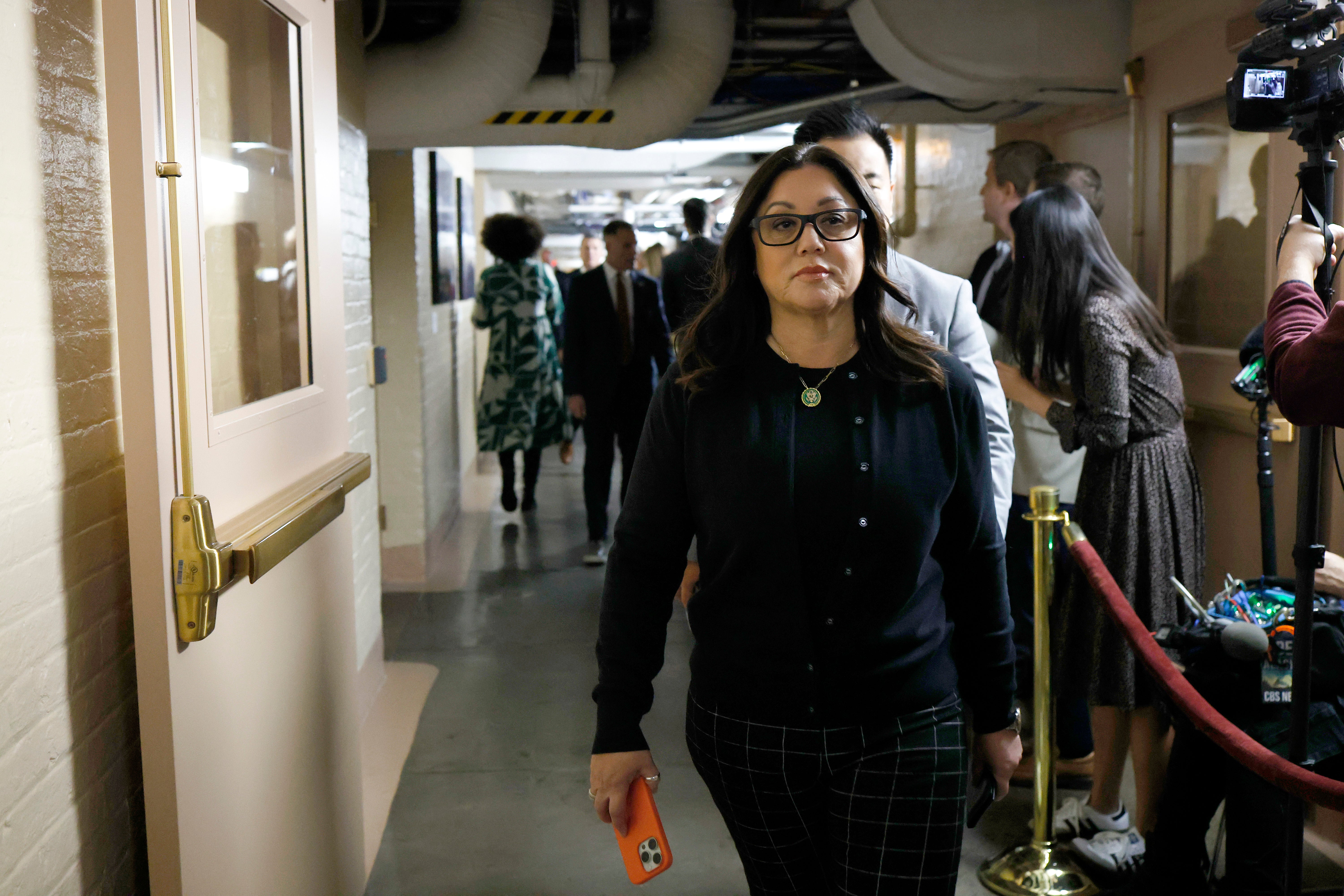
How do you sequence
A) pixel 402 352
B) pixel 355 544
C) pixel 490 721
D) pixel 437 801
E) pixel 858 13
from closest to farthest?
pixel 437 801 → pixel 490 721 → pixel 355 544 → pixel 858 13 → pixel 402 352

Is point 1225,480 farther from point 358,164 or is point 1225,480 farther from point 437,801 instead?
point 358,164

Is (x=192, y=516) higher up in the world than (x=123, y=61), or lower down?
lower down

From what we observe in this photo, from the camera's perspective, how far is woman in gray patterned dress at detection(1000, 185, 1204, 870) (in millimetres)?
2648

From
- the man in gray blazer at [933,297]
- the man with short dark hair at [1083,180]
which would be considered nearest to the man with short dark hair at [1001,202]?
the man with short dark hair at [1083,180]

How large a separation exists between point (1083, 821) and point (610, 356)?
11.4ft

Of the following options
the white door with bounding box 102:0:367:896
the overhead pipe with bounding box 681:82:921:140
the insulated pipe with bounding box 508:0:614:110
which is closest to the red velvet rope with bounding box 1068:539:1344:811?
the white door with bounding box 102:0:367:896

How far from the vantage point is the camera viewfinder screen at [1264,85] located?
179 centimetres

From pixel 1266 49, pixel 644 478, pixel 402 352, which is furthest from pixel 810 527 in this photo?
pixel 402 352

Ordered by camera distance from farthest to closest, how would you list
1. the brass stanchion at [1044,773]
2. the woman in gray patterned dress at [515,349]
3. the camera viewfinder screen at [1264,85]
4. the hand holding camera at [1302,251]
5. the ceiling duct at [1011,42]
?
1. the woman in gray patterned dress at [515,349]
2. the ceiling duct at [1011,42]
3. the brass stanchion at [1044,773]
4. the camera viewfinder screen at [1264,85]
5. the hand holding camera at [1302,251]

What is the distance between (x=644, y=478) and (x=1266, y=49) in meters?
1.21

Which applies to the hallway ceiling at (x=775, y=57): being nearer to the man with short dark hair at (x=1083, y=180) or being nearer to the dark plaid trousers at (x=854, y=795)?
the man with short dark hair at (x=1083, y=180)

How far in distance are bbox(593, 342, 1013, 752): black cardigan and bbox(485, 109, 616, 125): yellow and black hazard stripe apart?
3.26 metres

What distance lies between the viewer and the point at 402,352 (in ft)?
17.5

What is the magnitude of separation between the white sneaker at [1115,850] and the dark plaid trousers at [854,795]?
1.25m
